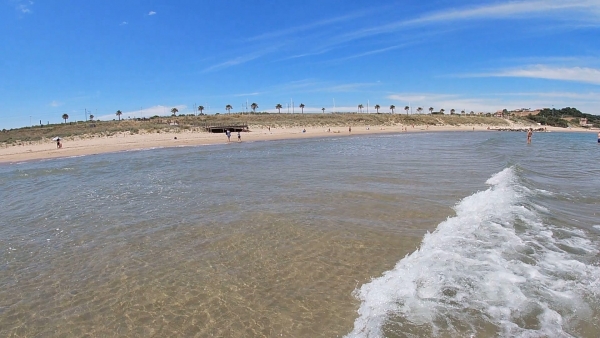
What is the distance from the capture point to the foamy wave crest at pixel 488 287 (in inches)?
154

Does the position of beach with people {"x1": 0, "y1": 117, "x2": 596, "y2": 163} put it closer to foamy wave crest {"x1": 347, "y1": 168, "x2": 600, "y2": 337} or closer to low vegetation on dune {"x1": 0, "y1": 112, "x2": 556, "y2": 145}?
low vegetation on dune {"x1": 0, "y1": 112, "x2": 556, "y2": 145}

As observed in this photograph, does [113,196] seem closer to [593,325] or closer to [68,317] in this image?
Answer: [68,317]

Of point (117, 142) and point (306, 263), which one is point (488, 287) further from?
point (117, 142)

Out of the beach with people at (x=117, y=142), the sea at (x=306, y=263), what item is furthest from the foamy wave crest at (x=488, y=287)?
the beach with people at (x=117, y=142)

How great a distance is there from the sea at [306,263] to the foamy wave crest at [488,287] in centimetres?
3

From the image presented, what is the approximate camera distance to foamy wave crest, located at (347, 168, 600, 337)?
3.91 metres

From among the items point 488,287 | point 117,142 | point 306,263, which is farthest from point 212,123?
point 488,287

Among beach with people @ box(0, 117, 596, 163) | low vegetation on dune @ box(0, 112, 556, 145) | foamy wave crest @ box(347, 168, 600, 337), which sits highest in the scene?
low vegetation on dune @ box(0, 112, 556, 145)

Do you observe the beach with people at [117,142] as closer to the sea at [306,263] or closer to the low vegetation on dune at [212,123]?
the low vegetation on dune at [212,123]

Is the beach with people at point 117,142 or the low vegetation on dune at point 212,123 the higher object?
the low vegetation on dune at point 212,123

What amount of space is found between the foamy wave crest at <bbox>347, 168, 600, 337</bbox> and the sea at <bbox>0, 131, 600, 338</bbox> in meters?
0.03

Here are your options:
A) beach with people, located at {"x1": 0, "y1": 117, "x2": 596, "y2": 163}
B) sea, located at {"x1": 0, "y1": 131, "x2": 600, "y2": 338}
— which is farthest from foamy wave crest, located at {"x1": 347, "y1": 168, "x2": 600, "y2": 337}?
beach with people, located at {"x1": 0, "y1": 117, "x2": 596, "y2": 163}

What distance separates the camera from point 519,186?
11.8 m

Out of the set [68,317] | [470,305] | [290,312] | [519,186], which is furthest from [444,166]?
[68,317]
